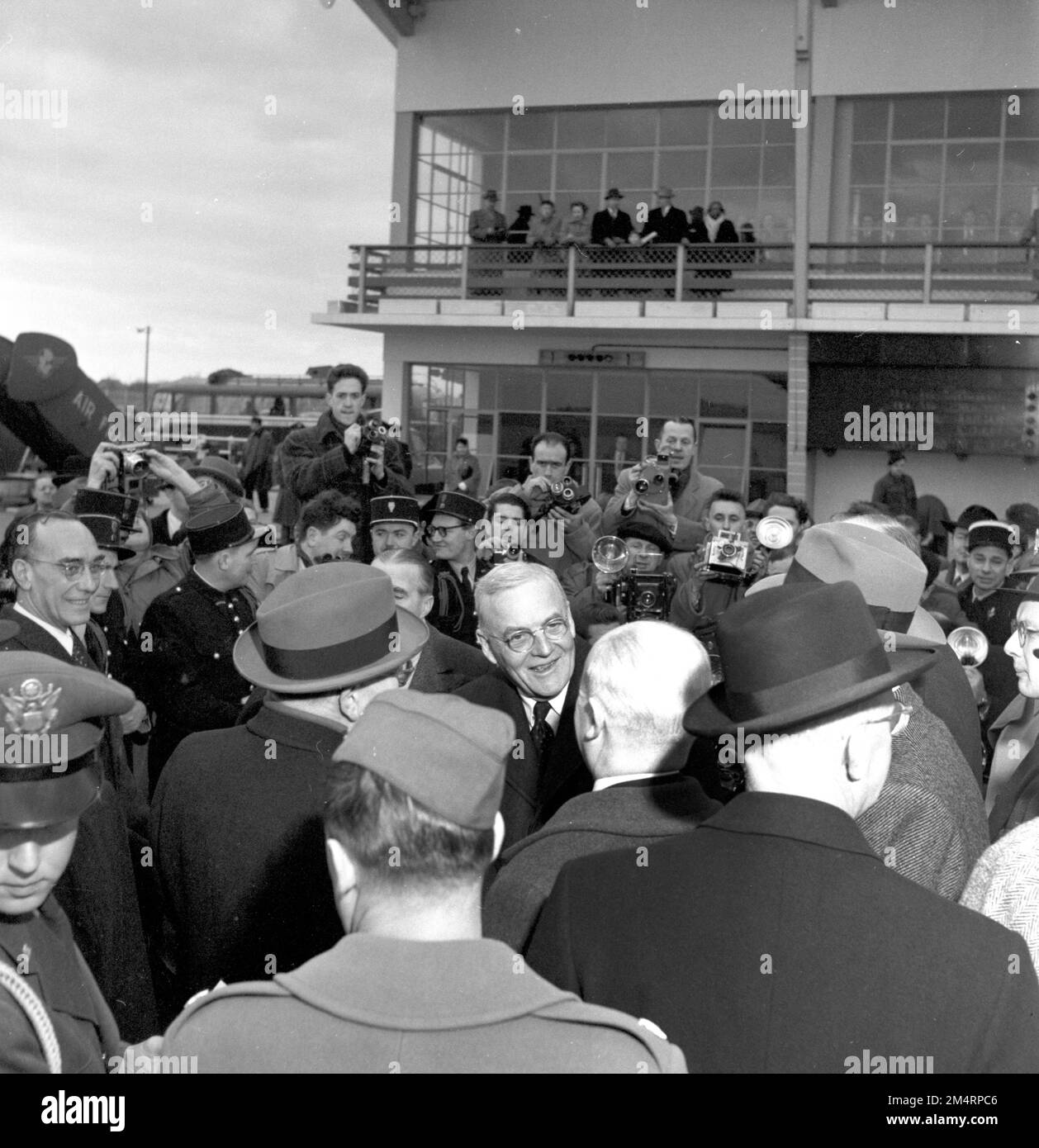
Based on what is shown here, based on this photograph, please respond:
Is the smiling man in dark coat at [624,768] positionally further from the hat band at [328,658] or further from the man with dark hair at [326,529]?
the man with dark hair at [326,529]

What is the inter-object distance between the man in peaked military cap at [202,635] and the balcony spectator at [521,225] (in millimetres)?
15919

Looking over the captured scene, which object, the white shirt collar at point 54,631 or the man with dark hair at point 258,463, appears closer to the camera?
the white shirt collar at point 54,631

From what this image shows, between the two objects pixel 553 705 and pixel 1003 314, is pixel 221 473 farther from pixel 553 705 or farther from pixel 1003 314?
pixel 1003 314

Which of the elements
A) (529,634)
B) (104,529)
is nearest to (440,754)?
(529,634)

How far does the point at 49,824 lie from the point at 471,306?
17.7m

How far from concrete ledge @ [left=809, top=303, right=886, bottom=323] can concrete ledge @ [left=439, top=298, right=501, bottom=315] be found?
464 centimetres

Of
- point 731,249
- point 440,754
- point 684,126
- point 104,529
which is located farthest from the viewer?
point 684,126

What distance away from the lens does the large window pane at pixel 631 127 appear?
19875mm

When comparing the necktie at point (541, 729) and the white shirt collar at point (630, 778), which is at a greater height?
the white shirt collar at point (630, 778)

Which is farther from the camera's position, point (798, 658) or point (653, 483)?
point (653, 483)

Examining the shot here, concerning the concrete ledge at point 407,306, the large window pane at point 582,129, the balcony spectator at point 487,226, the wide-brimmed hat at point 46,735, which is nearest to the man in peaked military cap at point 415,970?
the wide-brimmed hat at point 46,735

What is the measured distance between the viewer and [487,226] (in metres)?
19.9

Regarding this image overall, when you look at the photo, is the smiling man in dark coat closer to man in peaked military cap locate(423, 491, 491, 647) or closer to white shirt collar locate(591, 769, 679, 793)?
white shirt collar locate(591, 769, 679, 793)
